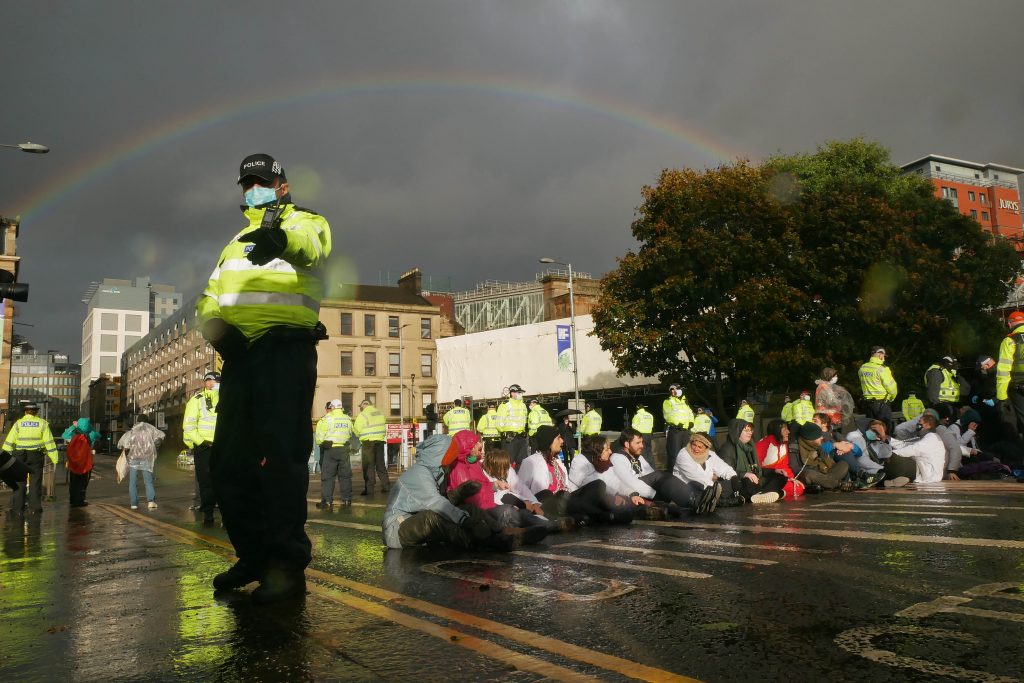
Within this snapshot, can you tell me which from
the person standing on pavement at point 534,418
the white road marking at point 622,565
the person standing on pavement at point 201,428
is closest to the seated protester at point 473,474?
the white road marking at point 622,565

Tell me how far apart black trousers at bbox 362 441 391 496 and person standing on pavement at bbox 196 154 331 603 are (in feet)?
39.4

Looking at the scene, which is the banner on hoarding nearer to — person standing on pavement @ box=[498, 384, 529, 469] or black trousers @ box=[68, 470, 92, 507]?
person standing on pavement @ box=[498, 384, 529, 469]

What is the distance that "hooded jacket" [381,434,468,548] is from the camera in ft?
22.6

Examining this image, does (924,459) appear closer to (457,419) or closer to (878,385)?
Answer: (878,385)

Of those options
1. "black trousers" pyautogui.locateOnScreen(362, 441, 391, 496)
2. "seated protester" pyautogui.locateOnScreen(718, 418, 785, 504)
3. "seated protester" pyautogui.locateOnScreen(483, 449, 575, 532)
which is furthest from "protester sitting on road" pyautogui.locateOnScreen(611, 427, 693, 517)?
"black trousers" pyautogui.locateOnScreen(362, 441, 391, 496)

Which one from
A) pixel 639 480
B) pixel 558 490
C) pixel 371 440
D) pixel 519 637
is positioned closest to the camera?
pixel 519 637

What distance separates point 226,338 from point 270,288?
1.19 ft

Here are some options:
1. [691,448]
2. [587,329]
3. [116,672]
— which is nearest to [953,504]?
[691,448]

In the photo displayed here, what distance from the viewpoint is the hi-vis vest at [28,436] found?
539 inches

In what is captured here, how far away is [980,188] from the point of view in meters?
96.4

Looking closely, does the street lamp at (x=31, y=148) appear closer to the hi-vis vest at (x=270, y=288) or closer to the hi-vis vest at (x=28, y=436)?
the hi-vis vest at (x=28, y=436)

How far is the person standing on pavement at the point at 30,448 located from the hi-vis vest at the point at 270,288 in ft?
37.4

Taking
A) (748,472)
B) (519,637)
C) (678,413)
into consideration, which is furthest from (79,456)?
(519,637)

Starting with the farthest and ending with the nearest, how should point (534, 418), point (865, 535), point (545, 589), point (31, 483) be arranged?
point (534, 418) < point (31, 483) < point (865, 535) < point (545, 589)
